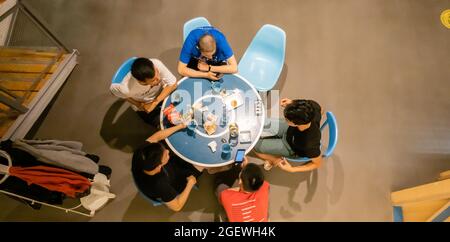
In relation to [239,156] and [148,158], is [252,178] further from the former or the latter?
[148,158]

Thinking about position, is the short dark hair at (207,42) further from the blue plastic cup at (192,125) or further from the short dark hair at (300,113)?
the short dark hair at (300,113)

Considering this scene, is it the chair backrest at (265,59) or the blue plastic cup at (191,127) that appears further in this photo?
the chair backrest at (265,59)

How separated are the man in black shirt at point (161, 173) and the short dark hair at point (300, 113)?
1.07 m

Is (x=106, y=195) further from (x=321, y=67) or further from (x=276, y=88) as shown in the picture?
(x=321, y=67)

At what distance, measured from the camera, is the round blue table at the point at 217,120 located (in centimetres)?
291

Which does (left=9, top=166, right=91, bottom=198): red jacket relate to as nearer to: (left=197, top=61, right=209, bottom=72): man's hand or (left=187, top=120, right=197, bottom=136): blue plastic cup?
(left=187, top=120, right=197, bottom=136): blue plastic cup

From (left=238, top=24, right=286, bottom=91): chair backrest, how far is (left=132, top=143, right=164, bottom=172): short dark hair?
5.32 feet

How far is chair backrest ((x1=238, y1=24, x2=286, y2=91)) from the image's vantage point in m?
3.49

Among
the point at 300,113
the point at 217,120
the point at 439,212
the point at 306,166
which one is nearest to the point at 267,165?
the point at 306,166

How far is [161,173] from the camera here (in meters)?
2.49

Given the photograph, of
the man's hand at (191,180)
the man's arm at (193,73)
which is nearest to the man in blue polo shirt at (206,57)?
the man's arm at (193,73)

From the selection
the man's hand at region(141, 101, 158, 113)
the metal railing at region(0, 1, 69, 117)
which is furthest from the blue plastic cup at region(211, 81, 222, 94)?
the metal railing at region(0, 1, 69, 117)

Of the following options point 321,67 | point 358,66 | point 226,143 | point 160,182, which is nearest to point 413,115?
point 358,66
